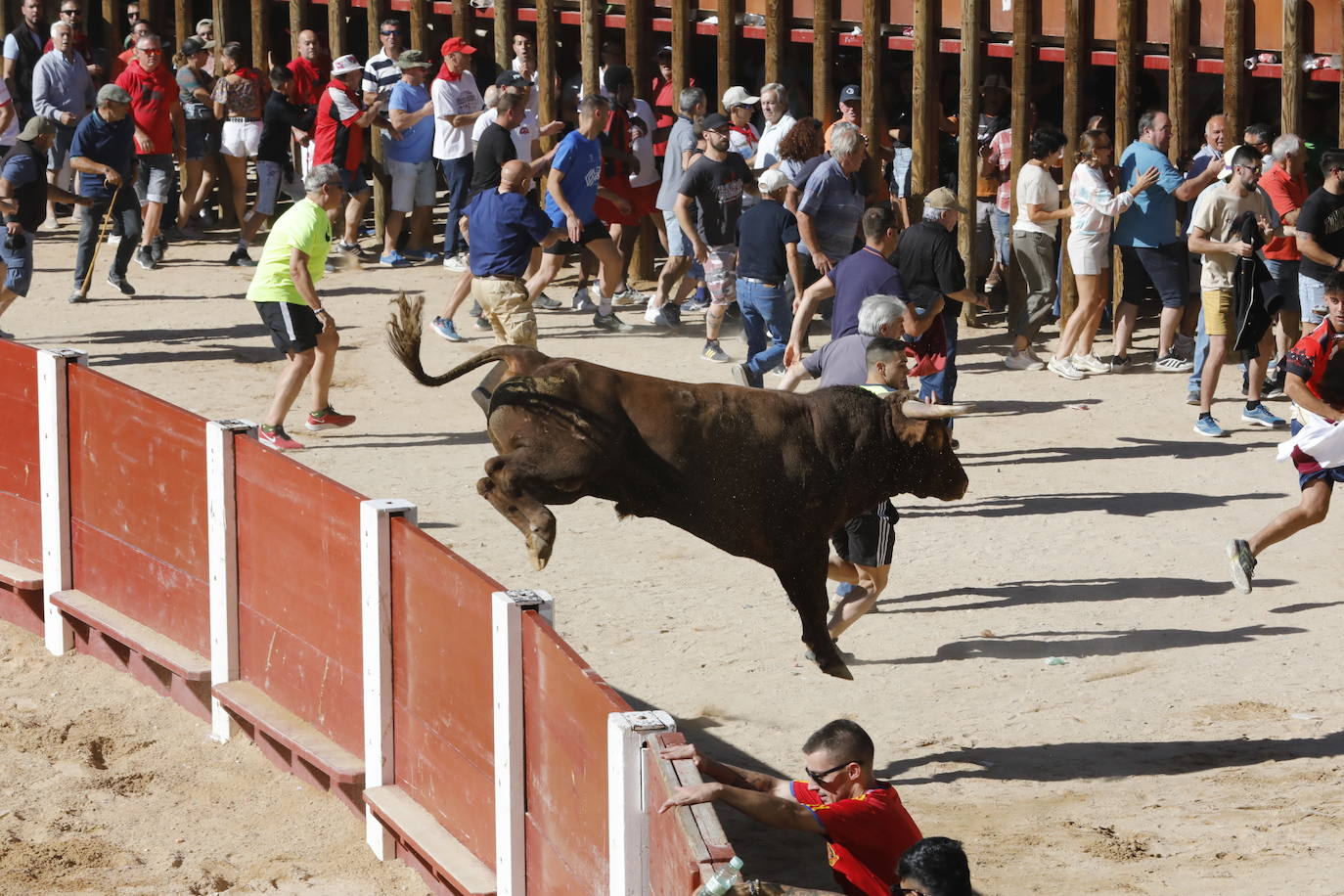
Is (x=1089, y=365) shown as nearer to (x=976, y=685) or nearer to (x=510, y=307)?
(x=510, y=307)

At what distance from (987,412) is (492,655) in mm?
7647

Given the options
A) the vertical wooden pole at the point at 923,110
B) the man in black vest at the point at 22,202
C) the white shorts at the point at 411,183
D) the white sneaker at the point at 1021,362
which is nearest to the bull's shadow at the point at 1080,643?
the white sneaker at the point at 1021,362

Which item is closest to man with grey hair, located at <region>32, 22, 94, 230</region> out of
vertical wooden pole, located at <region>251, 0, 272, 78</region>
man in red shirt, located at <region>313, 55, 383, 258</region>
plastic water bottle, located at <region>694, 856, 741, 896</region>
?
vertical wooden pole, located at <region>251, 0, 272, 78</region>

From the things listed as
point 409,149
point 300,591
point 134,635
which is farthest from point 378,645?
point 409,149

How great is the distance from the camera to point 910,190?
617 inches

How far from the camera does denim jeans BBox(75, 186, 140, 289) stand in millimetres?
15766

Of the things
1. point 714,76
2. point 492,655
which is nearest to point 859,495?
point 492,655

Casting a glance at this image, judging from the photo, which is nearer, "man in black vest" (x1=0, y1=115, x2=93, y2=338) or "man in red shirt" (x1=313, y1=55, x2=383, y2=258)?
"man in black vest" (x1=0, y1=115, x2=93, y2=338)

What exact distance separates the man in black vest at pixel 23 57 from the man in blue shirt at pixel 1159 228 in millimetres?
11112

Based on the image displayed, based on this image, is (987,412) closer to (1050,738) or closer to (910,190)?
(910,190)

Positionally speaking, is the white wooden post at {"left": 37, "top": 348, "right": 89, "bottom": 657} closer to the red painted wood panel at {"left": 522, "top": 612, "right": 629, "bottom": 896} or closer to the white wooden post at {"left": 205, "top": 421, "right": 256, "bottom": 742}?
the white wooden post at {"left": 205, "top": 421, "right": 256, "bottom": 742}

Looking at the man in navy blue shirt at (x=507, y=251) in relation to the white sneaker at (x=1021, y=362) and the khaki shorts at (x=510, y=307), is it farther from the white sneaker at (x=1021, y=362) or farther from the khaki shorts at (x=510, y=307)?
the white sneaker at (x=1021, y=362)

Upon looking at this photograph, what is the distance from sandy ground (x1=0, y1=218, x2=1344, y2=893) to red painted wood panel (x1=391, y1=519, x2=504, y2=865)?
458 mm

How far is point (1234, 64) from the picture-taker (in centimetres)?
Result: 1395
